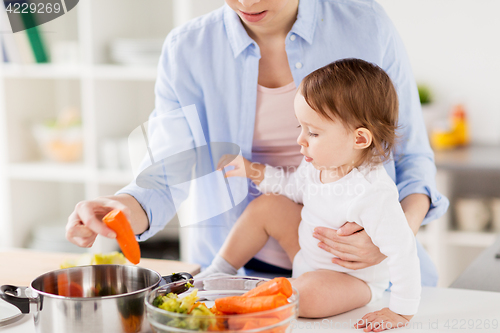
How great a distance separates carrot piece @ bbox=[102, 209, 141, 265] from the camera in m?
0.82

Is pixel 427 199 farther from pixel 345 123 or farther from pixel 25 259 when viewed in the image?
pixel 25 259

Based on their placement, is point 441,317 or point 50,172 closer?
point 441,317

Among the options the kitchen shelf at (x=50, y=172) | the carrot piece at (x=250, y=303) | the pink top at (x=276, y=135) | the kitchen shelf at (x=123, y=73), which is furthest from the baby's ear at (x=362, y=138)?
the kitchen shelf at (x=50, y=172)

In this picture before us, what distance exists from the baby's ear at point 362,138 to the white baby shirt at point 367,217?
5cm

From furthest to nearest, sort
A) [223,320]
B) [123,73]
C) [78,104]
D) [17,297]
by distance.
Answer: [78,104]
[123,73]
[17,297]
[223,320]

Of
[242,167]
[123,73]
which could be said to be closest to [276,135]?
[242,167]

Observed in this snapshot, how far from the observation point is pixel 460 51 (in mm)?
2621

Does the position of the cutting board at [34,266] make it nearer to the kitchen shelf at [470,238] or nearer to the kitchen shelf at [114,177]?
the kitchen shelf at [114,177]

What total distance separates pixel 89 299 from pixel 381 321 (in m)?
0.46

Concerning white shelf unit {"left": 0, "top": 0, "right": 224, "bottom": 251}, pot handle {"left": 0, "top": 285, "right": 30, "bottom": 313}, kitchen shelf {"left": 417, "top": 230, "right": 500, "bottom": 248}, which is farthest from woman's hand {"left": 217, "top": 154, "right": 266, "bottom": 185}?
kitchen shelf {"left": 417, "top": 230, "right": 500, "bottom": 248}

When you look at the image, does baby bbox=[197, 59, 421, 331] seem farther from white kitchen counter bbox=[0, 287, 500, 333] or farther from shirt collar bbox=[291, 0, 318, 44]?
shirt collar bbox=[291, 0, 318, 44]

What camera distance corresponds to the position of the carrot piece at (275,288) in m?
0.74

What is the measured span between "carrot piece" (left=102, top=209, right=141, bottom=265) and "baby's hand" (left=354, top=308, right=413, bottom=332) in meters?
0.39

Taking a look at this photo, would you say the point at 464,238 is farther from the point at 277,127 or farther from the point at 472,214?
the point at 277,127
